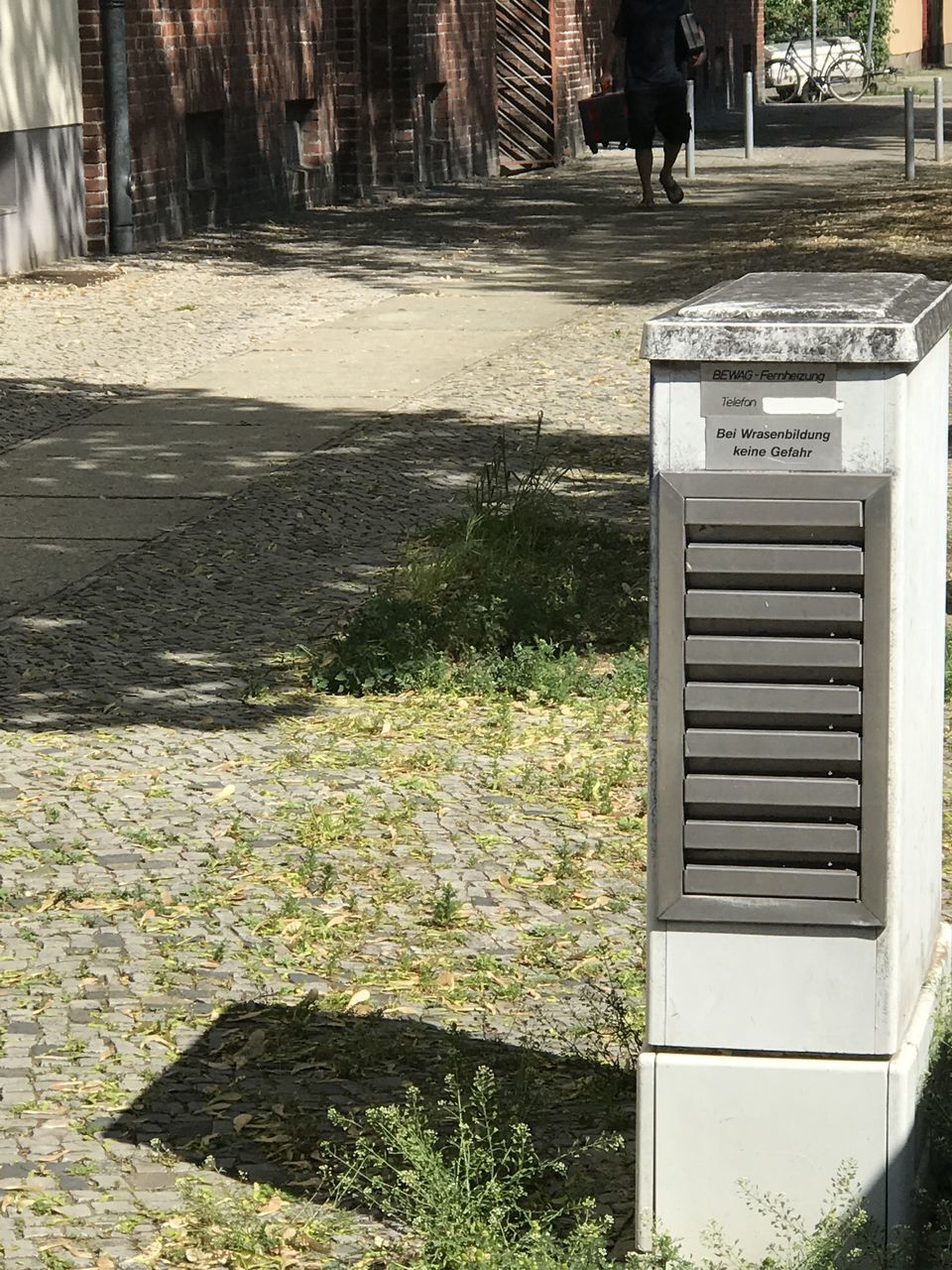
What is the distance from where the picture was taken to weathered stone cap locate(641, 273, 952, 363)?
10.7 feet

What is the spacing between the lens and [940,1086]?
374 centimetres

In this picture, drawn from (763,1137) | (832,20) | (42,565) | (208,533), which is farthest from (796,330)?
(832,20)

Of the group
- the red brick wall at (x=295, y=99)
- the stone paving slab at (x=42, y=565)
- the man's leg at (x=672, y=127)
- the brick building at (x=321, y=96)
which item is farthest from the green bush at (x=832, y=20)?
the stone paving slab at (x=42, y=565)

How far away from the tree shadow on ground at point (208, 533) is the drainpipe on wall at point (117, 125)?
276 inches

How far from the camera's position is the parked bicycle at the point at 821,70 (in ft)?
149

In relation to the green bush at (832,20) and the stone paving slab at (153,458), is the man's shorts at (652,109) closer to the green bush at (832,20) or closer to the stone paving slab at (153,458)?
the stone paving slab at (153,458)

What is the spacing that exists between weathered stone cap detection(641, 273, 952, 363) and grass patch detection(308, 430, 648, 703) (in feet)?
11.5

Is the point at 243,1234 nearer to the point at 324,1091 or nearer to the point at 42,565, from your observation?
the point at 324,1091

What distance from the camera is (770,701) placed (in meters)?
3.42

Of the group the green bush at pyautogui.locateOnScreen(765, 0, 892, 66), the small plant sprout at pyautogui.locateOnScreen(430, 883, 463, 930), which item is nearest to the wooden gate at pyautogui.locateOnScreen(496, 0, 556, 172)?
the green bush at pyautogui.locateOnScreen(765, 0, 892, 66)

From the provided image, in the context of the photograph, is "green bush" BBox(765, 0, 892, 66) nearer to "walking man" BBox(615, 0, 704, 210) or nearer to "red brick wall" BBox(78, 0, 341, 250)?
"red brick wall" BBox(78, 0, 341, 250)

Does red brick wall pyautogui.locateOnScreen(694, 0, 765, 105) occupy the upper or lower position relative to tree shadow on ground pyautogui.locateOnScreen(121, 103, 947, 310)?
upper

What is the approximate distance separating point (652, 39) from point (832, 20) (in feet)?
104

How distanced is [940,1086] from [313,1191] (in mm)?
1087
